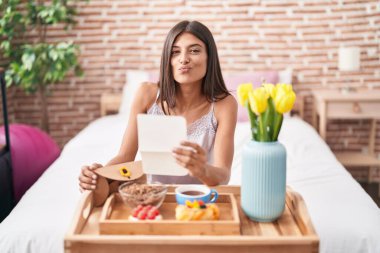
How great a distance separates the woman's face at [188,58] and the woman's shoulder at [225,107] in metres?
0.16

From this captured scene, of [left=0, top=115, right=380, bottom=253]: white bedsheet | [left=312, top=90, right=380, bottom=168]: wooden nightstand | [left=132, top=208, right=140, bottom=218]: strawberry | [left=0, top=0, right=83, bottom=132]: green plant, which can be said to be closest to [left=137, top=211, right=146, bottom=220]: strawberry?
[left=132, top=208, right=140, bottom=218]: strawberry

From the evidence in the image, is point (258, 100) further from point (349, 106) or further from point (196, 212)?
point (349, 106)

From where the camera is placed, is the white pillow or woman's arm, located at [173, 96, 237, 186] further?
the white pillow

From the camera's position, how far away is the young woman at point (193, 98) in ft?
5.50

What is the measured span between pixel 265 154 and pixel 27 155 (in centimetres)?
203

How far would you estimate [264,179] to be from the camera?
121 cm

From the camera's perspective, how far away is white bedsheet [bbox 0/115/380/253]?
170 cm

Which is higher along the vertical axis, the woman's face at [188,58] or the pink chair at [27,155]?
the woman's face at [188,58]

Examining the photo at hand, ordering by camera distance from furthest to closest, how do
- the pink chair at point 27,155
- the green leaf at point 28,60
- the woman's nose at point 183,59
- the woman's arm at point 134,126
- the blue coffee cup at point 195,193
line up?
the green leaf at point 28,60
the pink chair at point 27,155
the woman's arm at point 134,126
the woman's nose at point 183,59
the blue coffee cup at point 195,193

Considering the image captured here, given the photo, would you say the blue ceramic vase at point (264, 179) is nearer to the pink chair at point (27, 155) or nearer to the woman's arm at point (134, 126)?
the woman's arm at point (134, 126)

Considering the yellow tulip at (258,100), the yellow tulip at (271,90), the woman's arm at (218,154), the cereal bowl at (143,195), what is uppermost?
the yellow tulip at (271,90)

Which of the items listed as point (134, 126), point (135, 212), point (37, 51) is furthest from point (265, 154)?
point (37, 51)

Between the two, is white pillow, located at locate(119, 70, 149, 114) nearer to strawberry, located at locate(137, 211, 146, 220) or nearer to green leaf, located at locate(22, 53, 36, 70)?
green leaf, located at locate(22, 53, 36, 70)

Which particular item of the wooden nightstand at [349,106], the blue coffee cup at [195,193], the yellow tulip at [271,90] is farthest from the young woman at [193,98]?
the wooden nightstand at [349,106]
